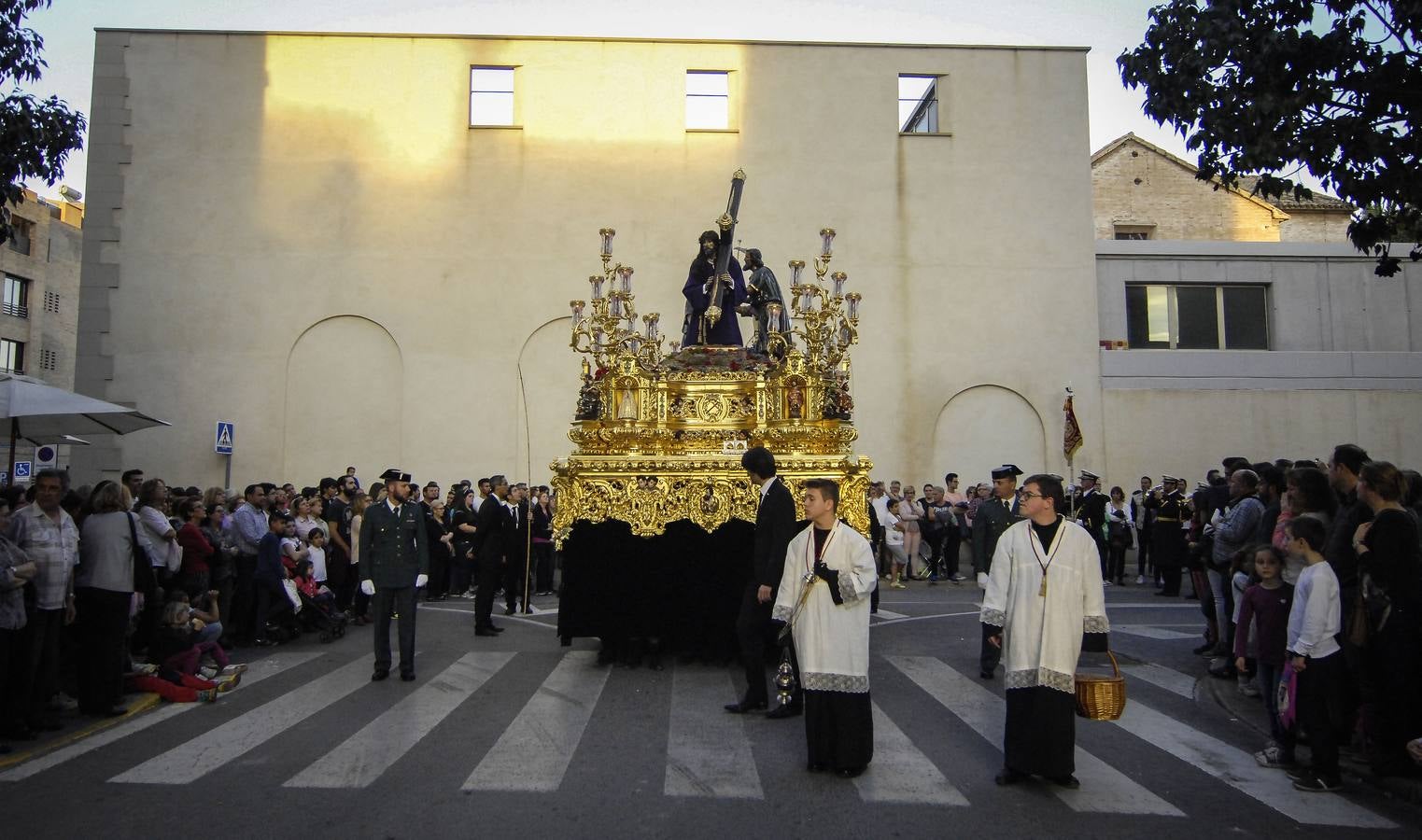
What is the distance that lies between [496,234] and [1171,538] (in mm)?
15284

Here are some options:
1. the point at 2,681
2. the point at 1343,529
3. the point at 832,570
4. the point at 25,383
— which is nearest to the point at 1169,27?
the point at 1343,529

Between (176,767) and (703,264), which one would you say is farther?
(703,264)

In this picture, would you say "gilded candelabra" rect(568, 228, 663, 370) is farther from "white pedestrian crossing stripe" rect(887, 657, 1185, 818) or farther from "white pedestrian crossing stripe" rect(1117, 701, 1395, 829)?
"white pedestrian crossing stripe" rect(1117, 701, 1395, 829)

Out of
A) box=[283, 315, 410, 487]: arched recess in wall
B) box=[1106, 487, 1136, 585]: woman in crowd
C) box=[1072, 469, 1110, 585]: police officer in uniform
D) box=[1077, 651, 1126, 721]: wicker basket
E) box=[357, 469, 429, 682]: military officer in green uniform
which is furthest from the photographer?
box=[283, 315, 410, 487]: arched recess in wall

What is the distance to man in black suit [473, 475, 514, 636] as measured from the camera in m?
12.3

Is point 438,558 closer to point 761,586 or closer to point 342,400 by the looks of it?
point 342,400

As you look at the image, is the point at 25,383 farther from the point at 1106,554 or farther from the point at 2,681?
the point at 1106,554

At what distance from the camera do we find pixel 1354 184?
965cm

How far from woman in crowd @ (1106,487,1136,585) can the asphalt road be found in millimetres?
10075

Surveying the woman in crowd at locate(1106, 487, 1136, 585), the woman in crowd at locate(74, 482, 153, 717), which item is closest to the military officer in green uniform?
the woman in crowd at locate(74, 482, 153, 717)

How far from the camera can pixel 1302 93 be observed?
31.1 feet

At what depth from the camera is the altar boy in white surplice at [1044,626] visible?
19.6 feet

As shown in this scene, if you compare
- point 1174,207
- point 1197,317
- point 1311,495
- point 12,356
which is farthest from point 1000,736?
point 12,356

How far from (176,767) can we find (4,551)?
2065mm
